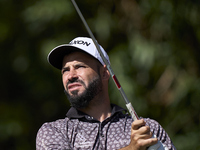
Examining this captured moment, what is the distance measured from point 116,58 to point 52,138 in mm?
1806

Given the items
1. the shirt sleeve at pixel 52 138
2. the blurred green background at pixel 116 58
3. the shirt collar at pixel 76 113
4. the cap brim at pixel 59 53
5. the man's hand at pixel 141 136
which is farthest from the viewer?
the blurred green background at pixel 116 58

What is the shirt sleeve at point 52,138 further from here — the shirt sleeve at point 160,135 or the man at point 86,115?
the shirt sleeve at point 160,135

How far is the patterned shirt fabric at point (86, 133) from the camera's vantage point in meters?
1.78

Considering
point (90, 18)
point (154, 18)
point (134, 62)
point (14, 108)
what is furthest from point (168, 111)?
point (14, 108)

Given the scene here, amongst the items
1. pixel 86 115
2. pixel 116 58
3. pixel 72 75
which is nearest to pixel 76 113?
pixel 86 115

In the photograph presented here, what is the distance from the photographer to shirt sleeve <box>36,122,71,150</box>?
5.80 feet

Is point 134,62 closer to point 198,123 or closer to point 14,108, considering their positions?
point 198,123

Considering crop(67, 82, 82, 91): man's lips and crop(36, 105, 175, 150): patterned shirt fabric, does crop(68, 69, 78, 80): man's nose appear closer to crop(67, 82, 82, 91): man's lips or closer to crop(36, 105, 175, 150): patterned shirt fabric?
crop(67, 82, 82, 91): man's lips

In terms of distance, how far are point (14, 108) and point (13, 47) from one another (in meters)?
0.54

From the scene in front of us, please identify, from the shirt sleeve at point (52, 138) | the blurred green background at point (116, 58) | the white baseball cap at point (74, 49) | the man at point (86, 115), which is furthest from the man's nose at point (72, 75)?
the blurred green background at point (116, 58)

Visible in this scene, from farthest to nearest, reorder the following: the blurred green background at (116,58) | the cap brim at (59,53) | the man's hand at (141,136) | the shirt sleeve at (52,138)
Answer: the blurred green background at (116,58) < the cap brim at (59,53) < the shirt sleeve at (52,138) < the man's hand at (141,136)

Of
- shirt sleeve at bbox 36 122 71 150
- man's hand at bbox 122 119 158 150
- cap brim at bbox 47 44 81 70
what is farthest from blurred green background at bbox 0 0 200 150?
man's hand at bbox 122 119 158 150

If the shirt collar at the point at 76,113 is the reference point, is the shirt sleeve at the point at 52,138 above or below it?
below

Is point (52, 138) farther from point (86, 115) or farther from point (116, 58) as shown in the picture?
point (116, 58)
